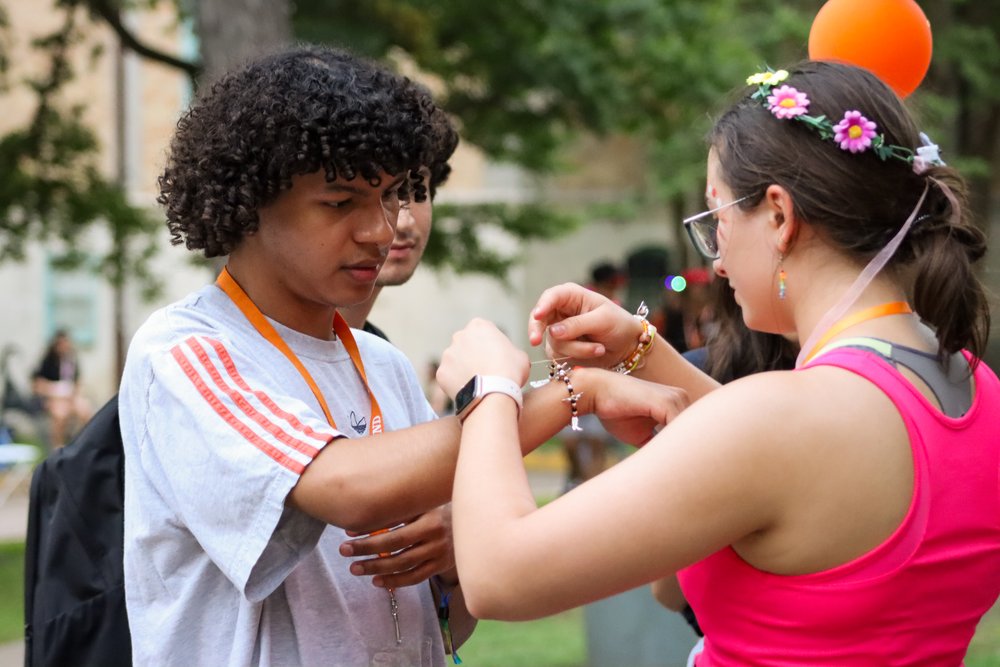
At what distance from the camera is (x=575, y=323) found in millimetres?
2355

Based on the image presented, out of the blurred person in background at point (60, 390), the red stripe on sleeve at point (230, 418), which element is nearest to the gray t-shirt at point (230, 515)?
the red stripe on sleeve at point (230, 418)

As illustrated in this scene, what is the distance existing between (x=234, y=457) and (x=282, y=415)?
0.35 ft

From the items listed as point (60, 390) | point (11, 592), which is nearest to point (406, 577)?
Result: point (11, 592)

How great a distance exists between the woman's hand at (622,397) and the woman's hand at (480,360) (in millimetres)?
141

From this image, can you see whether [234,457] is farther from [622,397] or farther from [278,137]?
[622,397]

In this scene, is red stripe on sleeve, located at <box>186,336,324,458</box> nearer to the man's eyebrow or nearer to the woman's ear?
the man's eyebrow

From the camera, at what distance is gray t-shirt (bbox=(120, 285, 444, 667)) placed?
2014mm

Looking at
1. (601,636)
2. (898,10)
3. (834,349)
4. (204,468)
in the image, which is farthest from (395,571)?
(601,636)

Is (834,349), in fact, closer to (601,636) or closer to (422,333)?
(601,636)

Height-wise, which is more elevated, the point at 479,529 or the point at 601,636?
the point at 479,529

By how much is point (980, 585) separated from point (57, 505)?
1.89m

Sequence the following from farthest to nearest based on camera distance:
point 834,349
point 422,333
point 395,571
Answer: point 422,333 < point 395,571 < point 834,349

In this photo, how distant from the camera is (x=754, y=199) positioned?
213cm

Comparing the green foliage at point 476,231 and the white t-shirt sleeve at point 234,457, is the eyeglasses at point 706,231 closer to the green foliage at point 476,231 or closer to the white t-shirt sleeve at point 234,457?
the white t-shirt sleeve at point 234,457
